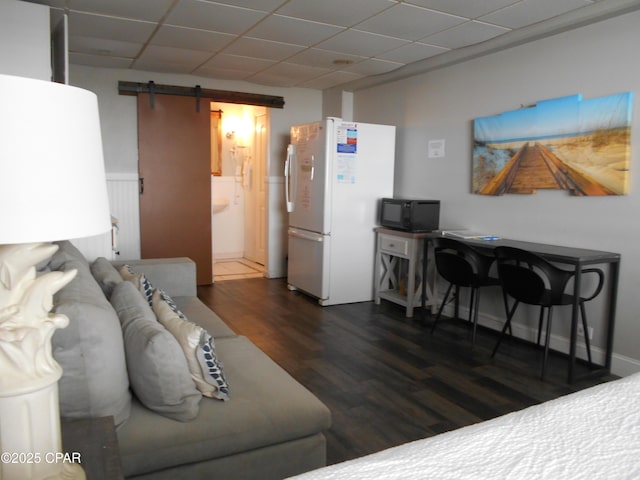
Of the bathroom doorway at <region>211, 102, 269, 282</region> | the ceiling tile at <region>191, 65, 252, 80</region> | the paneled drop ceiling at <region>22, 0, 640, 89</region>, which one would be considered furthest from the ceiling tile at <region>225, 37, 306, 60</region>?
the bathroom doorway at <region>211, 102, 269, 282</region>

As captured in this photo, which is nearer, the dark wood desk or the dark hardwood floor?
the dark hardwood floor

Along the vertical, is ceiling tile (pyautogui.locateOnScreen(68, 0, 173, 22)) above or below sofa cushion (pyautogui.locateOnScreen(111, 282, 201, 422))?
above

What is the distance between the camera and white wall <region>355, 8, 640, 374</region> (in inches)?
126

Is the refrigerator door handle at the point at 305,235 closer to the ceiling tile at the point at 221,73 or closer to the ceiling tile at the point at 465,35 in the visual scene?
the ceiling tile at the point at 221,73

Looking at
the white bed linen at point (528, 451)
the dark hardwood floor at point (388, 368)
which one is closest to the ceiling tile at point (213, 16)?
the dark hardwood floor at point (388, 368)

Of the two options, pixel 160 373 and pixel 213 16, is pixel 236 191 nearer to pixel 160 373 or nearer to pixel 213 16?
pixel 213 16

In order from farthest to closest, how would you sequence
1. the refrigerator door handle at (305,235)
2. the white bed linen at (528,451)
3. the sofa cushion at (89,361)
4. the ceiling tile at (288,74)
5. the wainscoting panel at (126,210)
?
the wainscoting panel at (126,210), the ceiling tile at (288,74), the refrigerator door handle at (305,235), the sofa cushion at (89,361), the white bed linen at (528,451)

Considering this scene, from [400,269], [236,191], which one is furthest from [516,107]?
[236,191]

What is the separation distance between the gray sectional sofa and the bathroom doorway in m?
5.03

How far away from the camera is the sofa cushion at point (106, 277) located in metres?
2.39

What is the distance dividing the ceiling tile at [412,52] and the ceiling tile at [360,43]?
92 mm

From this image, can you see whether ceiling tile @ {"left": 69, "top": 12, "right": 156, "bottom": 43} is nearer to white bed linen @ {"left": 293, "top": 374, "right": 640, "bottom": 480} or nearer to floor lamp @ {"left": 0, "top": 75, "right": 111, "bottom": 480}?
floor lamp @ {"left": 0, "top": 75, "right": 111, "bottom": 480}

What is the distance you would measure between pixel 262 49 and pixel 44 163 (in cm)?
392

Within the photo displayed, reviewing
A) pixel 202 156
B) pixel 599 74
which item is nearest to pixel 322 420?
pixel 599 74
